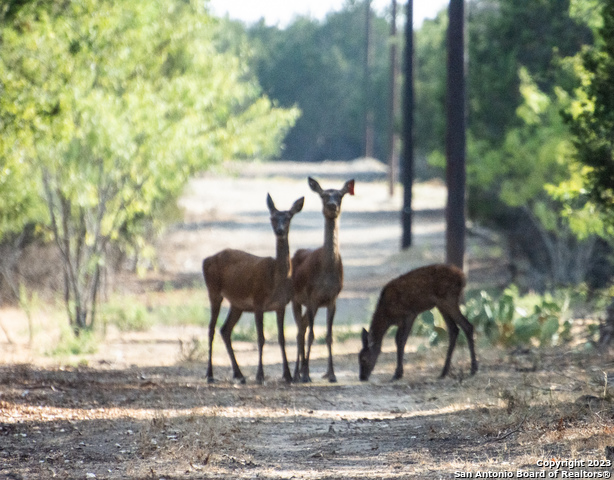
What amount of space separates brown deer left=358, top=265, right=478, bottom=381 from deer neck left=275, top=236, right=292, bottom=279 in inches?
64.5

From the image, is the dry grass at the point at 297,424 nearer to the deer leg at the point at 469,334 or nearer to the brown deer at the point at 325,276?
the deer leg at the point at 469,334

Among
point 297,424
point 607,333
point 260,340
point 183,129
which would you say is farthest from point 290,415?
point 183,129

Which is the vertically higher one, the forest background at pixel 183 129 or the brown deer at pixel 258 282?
the forest background at pixel 183 129

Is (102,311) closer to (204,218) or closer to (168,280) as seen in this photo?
(168,280)

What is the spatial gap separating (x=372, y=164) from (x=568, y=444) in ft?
217

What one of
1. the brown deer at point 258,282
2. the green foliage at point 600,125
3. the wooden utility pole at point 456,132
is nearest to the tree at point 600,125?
the green foliage at point 600,125

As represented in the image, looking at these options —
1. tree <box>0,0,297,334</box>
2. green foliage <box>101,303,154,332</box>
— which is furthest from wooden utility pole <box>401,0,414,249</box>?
green foliage <box>101,303,154,332</box>

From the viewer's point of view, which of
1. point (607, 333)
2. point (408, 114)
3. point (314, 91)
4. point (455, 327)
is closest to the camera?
point (455, 327)

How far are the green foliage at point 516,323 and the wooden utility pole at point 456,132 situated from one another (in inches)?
59.6

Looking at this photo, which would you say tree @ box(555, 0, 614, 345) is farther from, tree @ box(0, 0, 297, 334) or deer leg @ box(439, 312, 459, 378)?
tree @ box(0, 0, 297, 334)

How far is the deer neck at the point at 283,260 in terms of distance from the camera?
1199 cm

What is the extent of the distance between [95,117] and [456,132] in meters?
6.65

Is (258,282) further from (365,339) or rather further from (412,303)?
(412,303)

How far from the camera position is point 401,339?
13133 mm
